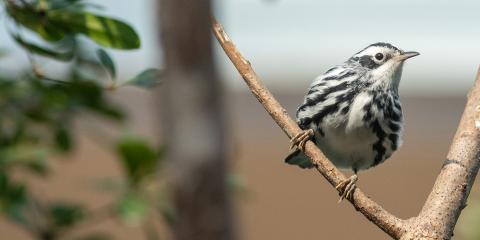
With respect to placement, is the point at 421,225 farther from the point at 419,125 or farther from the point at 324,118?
the point at 419,125

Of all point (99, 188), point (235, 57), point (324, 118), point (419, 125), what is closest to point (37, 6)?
point (235, 57)

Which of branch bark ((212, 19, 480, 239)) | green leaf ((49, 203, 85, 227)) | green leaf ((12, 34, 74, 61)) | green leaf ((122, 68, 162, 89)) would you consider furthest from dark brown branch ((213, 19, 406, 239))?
green leaf ((49, 203, 85, 227))

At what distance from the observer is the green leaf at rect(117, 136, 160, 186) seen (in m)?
4.30

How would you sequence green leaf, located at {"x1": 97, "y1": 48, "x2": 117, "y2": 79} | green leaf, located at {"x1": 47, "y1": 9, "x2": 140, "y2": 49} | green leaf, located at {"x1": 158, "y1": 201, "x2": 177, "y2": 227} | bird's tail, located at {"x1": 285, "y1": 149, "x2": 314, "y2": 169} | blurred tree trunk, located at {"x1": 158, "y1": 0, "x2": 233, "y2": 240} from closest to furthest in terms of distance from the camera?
blurred tree trunk, located at {"x1": 158, "y1": 0, "x2": 233, "y2": 240}
green leaf, located at {"x1": 47, "y1": 9, "x2": 140, "y2": 49}
green leaf, located at {"x1": 97, "y1": 48, "x2": 117, "y2": 79}
bird's tail, located at {"x1": 285, "y1": 149, "x2": 314, "y2": 169}
green leaf, located at {"x1": 158, "y1": 201, "x2": 177, "y2": 227}

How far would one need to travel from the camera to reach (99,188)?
471 centimetres

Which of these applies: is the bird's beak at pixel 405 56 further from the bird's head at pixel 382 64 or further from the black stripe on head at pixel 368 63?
the black stripe on head at pixel 368 63

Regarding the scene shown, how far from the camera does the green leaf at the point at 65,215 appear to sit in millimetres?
4402

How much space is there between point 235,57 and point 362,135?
3.64ft

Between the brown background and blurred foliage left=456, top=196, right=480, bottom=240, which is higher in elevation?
blurred foliage left=456, top=196, right=480, bottom=240

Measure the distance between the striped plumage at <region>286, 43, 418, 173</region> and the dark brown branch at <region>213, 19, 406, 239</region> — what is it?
3.08 feet

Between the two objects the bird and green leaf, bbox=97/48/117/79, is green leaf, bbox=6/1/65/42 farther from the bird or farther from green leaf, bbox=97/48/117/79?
the bird

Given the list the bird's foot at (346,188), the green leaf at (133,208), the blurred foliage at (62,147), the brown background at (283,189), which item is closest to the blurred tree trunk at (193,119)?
the bird's foot at (346,188)

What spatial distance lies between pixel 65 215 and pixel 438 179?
210 cm

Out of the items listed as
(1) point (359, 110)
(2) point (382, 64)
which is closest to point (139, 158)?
(1) point (359, 110)
